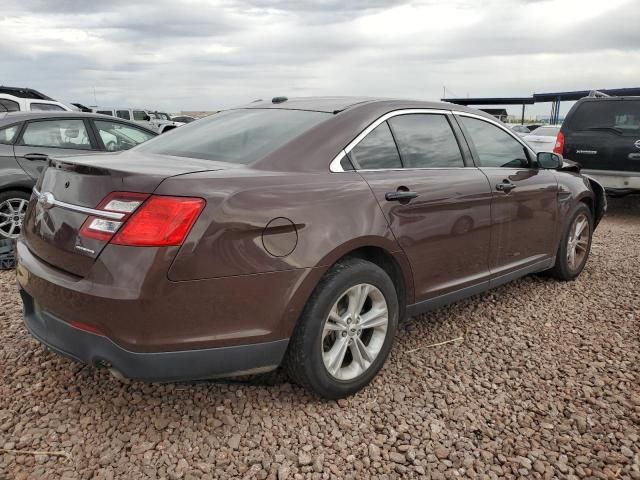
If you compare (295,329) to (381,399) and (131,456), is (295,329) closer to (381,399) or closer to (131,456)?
(381,399)

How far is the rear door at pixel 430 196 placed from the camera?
2.88 metres

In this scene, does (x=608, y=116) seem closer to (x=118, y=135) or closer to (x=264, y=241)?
(x=118, y=135)

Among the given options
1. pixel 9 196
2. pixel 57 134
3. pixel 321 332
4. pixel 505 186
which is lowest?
pixel 321 332

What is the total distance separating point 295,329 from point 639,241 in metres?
5.61

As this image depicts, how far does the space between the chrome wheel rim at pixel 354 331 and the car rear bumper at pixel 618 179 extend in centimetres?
631

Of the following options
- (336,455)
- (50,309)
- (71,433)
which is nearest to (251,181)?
(50,309)

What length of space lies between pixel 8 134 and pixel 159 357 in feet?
14.4

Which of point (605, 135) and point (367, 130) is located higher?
point (367, 130)

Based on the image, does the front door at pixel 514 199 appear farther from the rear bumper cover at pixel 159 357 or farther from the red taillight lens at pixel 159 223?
the red taillight lens at pixel 159 223

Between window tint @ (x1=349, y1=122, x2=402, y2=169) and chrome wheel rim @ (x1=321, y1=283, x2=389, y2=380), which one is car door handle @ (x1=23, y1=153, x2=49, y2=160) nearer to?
window tint @ (x1=349, y1=122, x2=402, y2=169)

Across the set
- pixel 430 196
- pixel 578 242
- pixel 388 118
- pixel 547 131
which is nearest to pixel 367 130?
pixel 388 118

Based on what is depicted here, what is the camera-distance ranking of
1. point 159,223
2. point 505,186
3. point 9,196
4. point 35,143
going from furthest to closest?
point 35,143
point 9,196
point 505,186
point 159,223

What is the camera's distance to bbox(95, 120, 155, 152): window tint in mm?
6277

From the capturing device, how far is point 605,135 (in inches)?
311
